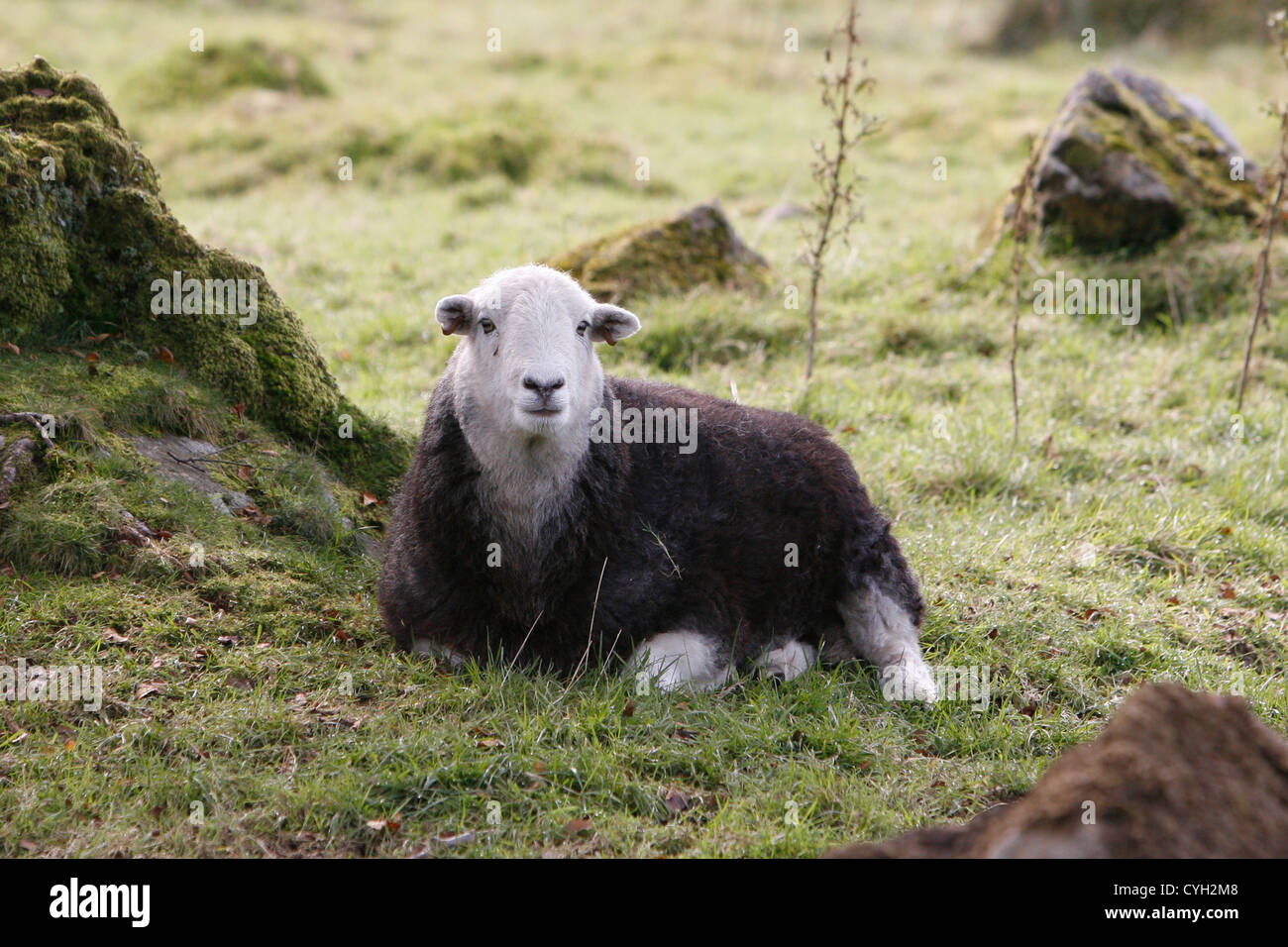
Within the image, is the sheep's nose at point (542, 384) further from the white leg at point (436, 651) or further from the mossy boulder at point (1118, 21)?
the mossy boulder at point (1118, 21)

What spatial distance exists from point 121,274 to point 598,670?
11.3 feet

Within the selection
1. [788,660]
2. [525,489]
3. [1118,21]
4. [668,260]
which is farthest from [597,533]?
[1118,21]

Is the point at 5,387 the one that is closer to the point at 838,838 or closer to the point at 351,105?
the point at 838,838

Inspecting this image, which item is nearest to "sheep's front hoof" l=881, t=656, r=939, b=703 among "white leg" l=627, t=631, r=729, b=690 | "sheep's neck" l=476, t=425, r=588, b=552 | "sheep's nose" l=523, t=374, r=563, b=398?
"white leg" l=627, t=631, r=729, b=690

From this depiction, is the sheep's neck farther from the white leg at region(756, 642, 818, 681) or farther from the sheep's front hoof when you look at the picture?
the sheep's front hoof

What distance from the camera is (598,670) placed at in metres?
5.08

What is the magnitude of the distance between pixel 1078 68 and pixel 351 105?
44.9 feet

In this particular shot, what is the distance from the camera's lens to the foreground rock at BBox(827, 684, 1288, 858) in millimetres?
3010

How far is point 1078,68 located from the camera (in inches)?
859

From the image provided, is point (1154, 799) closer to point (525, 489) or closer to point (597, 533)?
point (597, 533)

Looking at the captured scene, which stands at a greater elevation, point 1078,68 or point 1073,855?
point 1078,68

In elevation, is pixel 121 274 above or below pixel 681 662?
above

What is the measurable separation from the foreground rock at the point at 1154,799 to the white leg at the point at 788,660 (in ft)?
6.95
